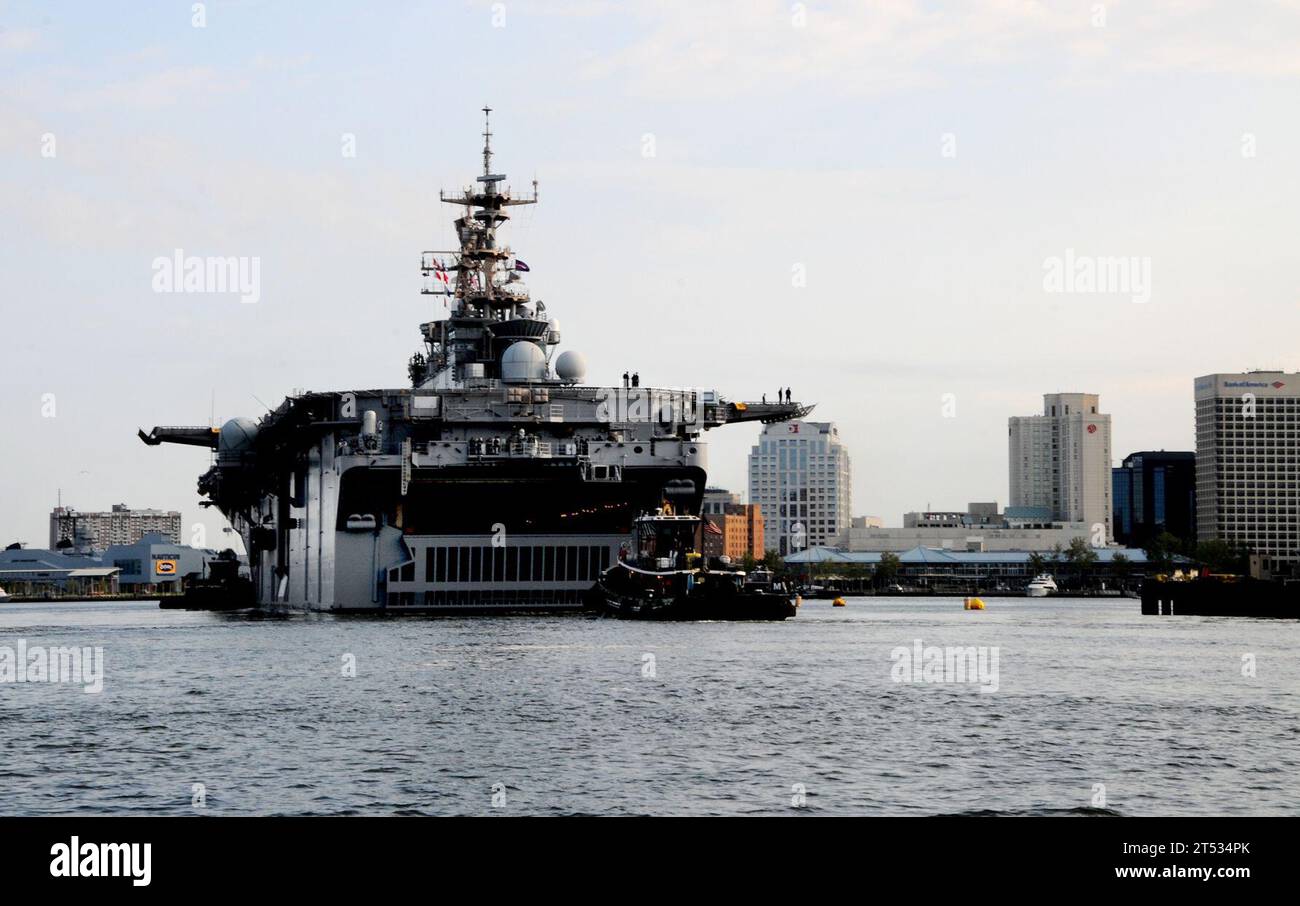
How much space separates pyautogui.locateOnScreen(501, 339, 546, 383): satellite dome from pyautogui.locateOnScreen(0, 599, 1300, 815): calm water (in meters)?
35.7

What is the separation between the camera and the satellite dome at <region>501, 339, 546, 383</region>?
97.9 m

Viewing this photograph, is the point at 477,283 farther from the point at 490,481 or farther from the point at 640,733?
the point at 640,733

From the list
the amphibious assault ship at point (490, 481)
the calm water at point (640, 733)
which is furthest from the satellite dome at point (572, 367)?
the calm water at point (640, 733)

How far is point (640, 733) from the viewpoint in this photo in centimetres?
3406

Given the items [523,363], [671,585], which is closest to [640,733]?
[671,585]

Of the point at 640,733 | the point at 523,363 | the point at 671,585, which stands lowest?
the point at 640,733

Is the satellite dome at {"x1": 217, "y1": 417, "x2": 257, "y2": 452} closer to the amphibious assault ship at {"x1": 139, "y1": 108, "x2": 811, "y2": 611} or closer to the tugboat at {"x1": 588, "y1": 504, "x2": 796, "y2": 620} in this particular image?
the amphibious assault ship at {"x1": 139, "y1": 108, "x2": 811, "y2": 611}

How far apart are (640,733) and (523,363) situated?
65.2 metres

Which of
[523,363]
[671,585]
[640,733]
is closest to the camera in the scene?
[640,733]

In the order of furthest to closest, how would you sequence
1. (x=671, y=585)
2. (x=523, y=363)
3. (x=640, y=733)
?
1. (x=523, y=363)
2. (x=671, y=585)
3. (x=640, y=733)

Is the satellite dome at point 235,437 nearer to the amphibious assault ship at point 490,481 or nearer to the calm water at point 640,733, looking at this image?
the amphibious assault ship at point 490,481
